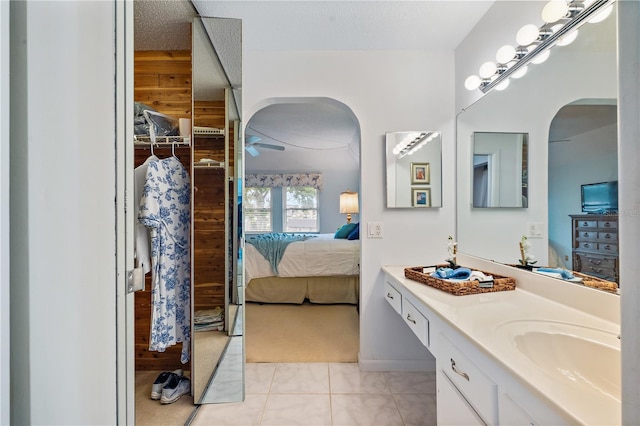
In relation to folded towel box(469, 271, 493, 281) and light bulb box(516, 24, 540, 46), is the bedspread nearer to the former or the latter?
folded towel box(469, 271, 493, 281)

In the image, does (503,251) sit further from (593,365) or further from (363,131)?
(363,131)

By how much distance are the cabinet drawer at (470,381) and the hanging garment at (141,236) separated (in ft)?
5.16

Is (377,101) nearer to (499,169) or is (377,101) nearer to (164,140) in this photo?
(499,169)

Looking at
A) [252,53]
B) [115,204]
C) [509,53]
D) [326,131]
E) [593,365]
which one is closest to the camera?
[115,204]

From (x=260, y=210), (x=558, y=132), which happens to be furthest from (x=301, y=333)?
(x=260, y=210)

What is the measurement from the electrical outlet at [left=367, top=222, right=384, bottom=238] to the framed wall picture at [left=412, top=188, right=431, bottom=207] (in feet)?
1.03

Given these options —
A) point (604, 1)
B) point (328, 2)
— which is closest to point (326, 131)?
point (328, 2)

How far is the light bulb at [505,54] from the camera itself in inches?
55.7

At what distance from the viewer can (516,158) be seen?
1.47 meters

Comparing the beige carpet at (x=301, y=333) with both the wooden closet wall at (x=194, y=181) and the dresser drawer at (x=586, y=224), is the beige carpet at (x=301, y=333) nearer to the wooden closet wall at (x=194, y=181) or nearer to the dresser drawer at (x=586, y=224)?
the wooden closet wall at (x=194, y=181)

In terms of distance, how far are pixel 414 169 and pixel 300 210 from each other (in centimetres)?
472

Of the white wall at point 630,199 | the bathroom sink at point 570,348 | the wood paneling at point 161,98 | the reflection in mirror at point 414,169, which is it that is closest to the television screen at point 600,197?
the bathroom sink at point 570,348

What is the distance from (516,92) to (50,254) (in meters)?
1.97

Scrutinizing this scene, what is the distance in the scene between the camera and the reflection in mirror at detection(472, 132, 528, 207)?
56.7 inches
